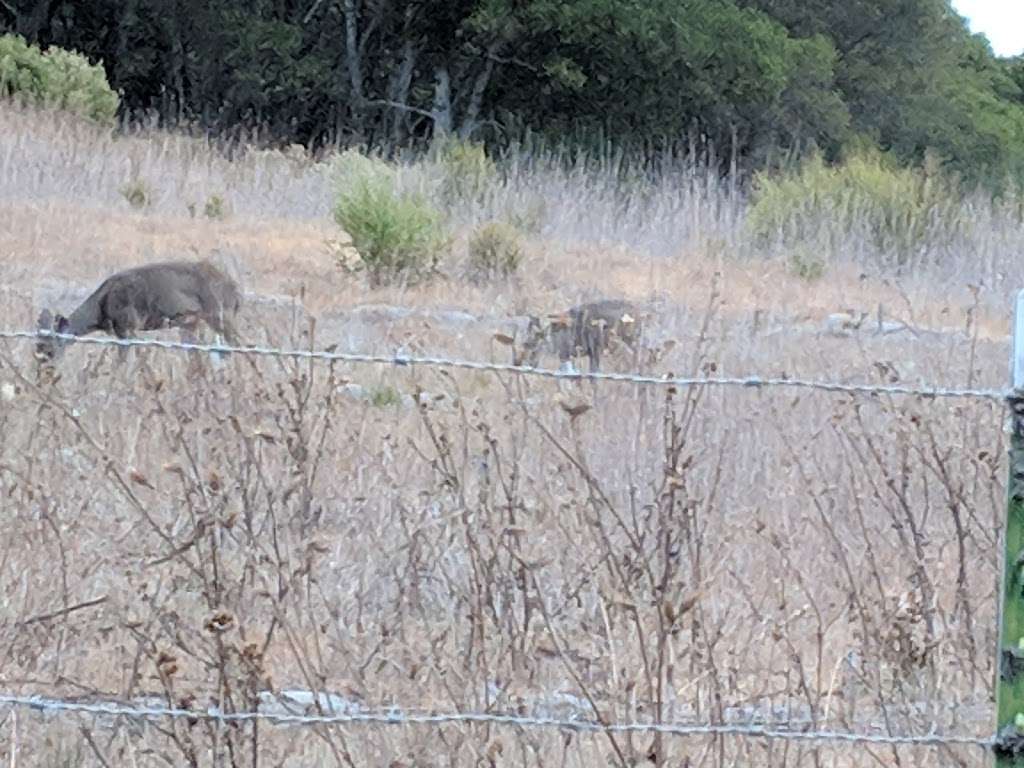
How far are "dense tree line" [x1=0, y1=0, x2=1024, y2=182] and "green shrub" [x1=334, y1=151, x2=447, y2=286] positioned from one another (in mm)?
11863

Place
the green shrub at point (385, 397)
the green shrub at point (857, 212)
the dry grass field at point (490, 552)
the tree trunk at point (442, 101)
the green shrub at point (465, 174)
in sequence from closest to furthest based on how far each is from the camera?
1. the dry grass field at point (490, 552)
2. the green shrub at point (385, 397)
3. the green shrub at point (857, 212)
4. the green shrub at point (465, 174)
5. the tree trunk at point (442, 101)

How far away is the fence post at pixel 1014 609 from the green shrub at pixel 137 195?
11738mm

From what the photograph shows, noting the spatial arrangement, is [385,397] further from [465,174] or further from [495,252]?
[465,174]

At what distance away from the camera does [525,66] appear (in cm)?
2442

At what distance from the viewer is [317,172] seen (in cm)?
1520

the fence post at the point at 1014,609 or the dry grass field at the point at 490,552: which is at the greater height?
the fence post at the point at 1014,609

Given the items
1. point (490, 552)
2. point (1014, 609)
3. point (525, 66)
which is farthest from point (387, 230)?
point (525, 66)

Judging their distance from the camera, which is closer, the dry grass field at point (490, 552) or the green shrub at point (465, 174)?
the dry grass field at point (490, 552)

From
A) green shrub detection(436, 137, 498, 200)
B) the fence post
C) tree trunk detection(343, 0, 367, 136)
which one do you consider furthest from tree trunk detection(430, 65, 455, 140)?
the fence post

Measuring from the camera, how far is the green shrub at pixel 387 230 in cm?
1104

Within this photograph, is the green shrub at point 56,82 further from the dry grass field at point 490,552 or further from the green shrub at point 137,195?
the dry grass field at point 490,552

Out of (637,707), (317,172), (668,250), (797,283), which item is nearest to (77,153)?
(317,172)

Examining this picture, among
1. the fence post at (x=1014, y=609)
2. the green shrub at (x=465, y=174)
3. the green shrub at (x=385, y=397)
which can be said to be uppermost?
the fence post at (x=1014, y=609)

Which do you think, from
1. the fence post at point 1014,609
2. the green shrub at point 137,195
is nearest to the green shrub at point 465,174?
the green shrub at point 137,195
